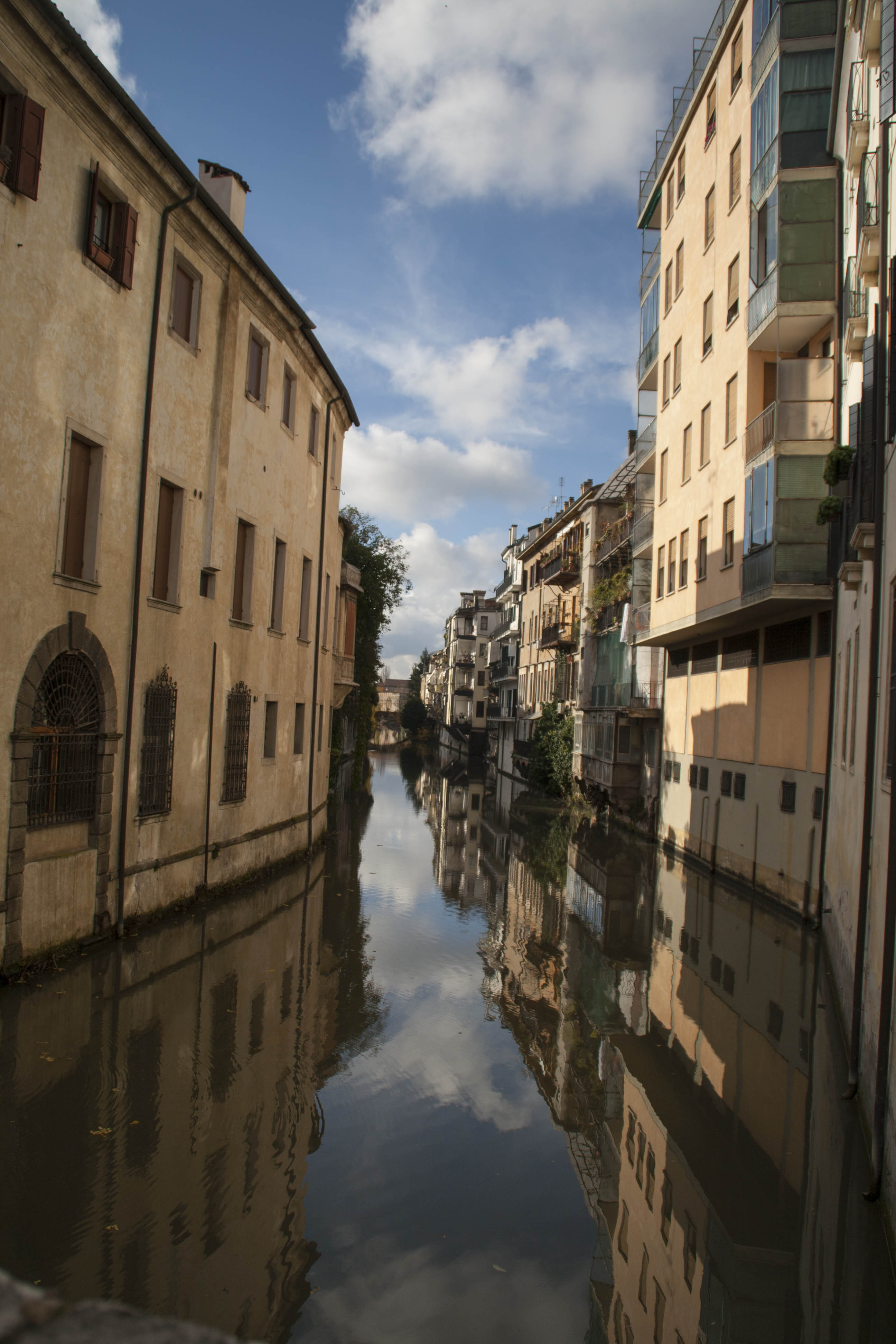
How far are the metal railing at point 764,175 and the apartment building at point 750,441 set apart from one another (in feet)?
0.17

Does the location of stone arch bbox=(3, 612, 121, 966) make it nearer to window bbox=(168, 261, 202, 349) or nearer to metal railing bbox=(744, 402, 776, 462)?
window bbox=(168, 261, 202, 349)

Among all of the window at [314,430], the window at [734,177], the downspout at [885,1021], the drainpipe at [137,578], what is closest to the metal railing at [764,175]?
the window at [734,177]

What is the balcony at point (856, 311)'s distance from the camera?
37.8ft

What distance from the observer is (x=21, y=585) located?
366 inches

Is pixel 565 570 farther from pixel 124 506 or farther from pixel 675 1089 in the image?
pixel 675 1089

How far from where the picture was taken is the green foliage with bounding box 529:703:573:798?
126 ft

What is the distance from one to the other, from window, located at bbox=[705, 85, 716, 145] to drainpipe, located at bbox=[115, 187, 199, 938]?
48.4ft

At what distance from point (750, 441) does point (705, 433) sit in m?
3.50

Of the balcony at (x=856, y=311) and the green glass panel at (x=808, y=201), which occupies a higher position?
the green glass panel at (x=808, y=201)

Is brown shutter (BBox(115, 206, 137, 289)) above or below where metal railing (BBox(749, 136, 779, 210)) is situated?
below

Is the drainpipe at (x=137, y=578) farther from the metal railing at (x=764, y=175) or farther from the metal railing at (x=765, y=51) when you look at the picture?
the metal railing at (x=765, y=51)

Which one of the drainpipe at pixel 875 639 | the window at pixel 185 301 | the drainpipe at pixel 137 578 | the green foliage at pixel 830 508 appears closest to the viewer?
the drainpipe at pixel 875 639

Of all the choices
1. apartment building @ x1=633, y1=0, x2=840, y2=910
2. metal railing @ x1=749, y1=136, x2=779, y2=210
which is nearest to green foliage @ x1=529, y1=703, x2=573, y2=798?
apartment building @ x1=633, y1=0, x2=840, y2=910

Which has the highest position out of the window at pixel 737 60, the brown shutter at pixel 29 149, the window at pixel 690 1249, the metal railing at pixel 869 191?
the window at pixel 737 60
